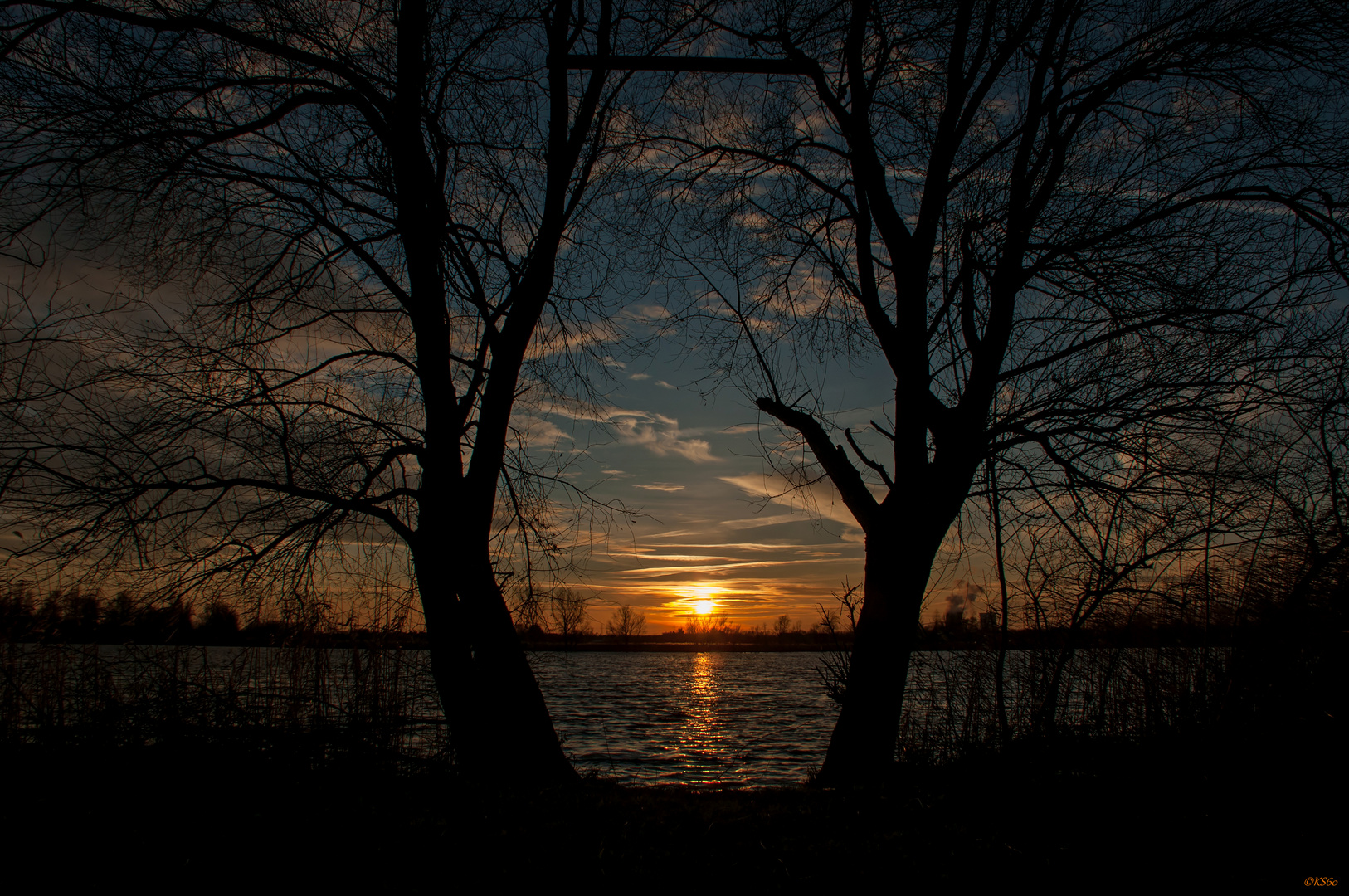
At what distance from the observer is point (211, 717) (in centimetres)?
551

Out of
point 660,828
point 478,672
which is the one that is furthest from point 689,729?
point 660,828

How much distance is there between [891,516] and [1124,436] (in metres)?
2.07

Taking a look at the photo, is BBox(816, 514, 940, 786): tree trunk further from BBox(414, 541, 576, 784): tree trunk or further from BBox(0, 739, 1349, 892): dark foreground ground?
BBox(414, 541, 576, 784): tree trunk

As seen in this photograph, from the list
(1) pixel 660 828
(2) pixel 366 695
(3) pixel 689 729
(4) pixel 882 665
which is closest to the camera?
(1) pixel 660 828

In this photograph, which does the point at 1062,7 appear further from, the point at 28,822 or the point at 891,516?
the point at 28,822

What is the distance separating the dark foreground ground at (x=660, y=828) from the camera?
363cm

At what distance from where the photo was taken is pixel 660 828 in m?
4.43

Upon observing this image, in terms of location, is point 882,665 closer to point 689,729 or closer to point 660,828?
point 660,828

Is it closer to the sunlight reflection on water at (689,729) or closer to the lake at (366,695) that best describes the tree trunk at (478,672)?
the lake at (366,695)

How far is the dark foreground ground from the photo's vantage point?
3.63 m

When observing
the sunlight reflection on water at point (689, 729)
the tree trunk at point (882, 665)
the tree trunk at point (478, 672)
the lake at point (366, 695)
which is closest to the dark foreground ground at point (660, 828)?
the lake at point (366, 695)

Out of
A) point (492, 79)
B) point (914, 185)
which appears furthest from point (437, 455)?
point (914, 185)

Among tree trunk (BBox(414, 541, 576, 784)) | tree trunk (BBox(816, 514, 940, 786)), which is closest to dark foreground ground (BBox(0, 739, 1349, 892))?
tree trunk (BBox(816, 514, 940, 786))

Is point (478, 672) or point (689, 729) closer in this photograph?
point (478, 672)
